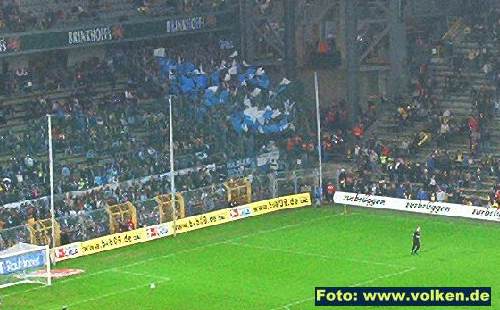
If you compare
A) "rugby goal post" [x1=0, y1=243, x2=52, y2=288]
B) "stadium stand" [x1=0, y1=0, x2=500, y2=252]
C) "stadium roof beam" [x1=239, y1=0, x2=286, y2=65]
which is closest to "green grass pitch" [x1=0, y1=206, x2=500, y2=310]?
"rugby goal post" [x1=0, y1=243, x2=52, y2=288]

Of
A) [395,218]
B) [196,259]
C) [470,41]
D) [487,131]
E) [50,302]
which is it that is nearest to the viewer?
[50,302]

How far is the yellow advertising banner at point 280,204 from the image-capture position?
245ft

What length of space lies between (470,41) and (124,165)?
2047 centimetres

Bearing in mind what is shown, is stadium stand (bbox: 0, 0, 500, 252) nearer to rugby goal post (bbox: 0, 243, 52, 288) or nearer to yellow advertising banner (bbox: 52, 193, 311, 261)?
yellow advertising banner (bbox: 52, 193, 311, 261)

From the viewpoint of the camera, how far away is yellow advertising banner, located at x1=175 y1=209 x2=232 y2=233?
71.4 meters

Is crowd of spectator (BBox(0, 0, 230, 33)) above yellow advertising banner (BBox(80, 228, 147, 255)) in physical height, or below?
above

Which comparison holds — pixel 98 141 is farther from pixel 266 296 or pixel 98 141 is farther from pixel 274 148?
pixel 266 296

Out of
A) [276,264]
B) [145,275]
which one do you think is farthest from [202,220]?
[145,275]

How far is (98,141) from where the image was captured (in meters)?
75.9

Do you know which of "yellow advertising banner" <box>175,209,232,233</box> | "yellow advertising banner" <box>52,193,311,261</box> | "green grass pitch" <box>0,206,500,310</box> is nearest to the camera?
"green grass pitch" <box>0,206,500,310</box>

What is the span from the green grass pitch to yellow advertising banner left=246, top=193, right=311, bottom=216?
0.52m

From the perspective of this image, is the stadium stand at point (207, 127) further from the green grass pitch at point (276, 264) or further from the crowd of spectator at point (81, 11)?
the green grass pitch at point (276, 264)

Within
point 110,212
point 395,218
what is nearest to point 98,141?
point 110,212

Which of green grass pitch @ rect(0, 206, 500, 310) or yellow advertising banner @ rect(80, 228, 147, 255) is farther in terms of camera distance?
yellow advertising banner @ rect(80, 228, 147, 255)
